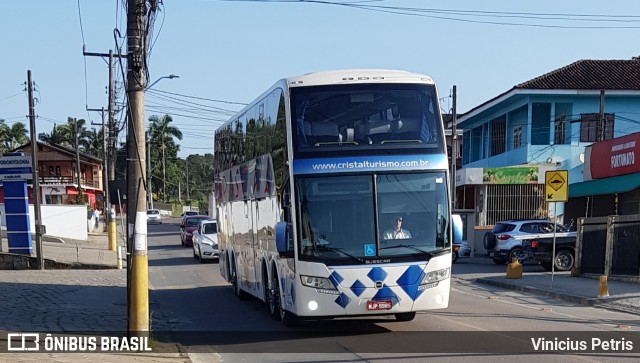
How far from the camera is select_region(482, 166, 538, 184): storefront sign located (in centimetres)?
4122

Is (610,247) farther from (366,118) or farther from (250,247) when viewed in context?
(366,118)

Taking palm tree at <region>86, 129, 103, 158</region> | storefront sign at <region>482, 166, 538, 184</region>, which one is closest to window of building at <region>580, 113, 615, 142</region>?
storefront sign at <region>482, 166, 538, 184</region>

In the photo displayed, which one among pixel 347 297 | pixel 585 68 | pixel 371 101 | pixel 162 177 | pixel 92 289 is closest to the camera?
pixel 347 297

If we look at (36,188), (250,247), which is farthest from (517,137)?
(250,247)

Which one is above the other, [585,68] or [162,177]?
[585,68]

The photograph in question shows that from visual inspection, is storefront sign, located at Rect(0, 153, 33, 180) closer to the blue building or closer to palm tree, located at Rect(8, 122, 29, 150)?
the blue building

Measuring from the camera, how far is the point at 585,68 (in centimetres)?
4634

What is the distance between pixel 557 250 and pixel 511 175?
563 inches

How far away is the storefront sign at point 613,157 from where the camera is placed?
30094 mm

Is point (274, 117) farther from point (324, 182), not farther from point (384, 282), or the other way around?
point (384, 282)

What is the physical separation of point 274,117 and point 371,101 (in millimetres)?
2037

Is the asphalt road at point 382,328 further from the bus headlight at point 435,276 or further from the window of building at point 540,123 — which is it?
the window of building at point 540,123

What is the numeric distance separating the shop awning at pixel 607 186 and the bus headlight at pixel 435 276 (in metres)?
19.1

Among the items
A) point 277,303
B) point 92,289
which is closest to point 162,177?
point 92,289
